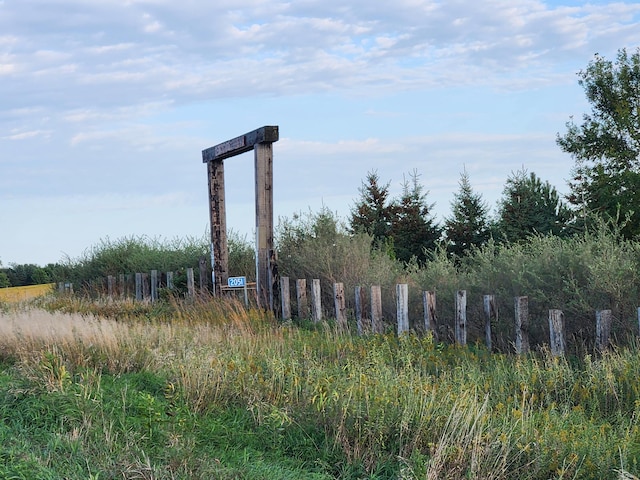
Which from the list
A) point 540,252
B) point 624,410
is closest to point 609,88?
point 540,252

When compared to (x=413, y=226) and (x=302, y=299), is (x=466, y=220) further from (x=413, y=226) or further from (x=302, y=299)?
(x=302, y=299)

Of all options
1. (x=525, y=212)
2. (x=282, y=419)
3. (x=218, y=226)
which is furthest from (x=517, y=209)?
(x=282, y=419)

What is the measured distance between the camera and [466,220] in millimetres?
30188

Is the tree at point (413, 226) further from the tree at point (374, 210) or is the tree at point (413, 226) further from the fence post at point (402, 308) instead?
the fence post at point (402, 308)

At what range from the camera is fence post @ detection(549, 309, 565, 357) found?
11.6 m

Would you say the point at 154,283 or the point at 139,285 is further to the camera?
the point at 139,285

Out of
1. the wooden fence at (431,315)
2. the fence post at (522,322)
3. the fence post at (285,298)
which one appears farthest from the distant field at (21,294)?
the fence post at (522,322)

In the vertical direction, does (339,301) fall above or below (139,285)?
below

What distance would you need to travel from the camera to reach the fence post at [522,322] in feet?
40.0

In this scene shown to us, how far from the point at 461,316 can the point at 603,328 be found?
2518mm

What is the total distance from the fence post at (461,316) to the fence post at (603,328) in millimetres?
2384

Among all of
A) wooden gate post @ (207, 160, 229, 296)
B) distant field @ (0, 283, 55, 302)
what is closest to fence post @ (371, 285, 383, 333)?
wooden gate post @ (207, 160, 229, 296)

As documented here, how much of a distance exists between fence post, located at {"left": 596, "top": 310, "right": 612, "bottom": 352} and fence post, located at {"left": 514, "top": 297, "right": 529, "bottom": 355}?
1140 mm

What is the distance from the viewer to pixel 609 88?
1464 inches
